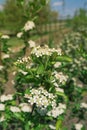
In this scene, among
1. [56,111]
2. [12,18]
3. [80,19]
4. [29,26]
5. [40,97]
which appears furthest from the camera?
[12,18]

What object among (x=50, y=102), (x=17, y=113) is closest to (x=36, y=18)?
(x=17, y=113)

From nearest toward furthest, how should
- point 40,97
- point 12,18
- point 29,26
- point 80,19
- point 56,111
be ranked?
point 40,97, point 56,111, point 29,26, point 80,19, point 12,18

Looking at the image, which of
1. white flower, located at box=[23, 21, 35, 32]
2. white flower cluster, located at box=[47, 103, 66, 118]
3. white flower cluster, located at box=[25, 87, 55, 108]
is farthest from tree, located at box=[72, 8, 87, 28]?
white flower cluster, located at box=[25, 87, 55, 108]

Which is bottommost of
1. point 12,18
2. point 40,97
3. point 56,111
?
point 40,97

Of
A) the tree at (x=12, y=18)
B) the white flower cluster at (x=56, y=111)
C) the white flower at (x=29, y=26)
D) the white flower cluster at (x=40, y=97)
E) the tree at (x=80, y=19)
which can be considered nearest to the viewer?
the white flower cluster at (x=40, y=97)

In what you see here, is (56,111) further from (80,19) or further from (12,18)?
(12,18)

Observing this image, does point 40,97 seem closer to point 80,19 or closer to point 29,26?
point 29,26

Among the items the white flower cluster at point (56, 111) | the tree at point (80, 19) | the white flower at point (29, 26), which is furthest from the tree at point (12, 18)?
the white flower cluster at point (56, 111)

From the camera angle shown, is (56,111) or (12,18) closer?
(56,111)

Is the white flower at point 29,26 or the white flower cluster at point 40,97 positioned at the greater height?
the white flower at point 29,26

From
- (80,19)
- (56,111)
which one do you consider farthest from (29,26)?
(80,19)

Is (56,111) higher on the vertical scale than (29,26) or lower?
lower

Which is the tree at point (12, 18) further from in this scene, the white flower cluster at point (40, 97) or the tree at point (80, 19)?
the white flower cluster at point (40, 97)
